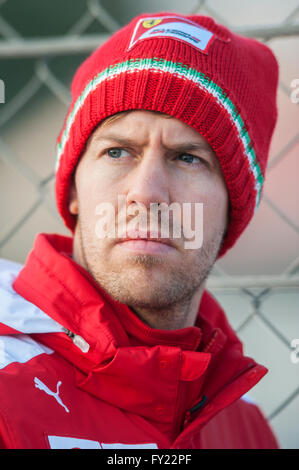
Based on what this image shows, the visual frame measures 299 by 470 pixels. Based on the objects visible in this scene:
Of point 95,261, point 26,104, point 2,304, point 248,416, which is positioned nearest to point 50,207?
point 26,104

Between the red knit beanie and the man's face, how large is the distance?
4 centimetres

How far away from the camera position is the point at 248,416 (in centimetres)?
145

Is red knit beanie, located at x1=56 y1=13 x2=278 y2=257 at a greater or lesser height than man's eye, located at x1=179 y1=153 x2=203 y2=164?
greater

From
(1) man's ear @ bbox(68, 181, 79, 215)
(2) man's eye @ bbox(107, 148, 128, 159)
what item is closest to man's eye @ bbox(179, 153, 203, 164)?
(2) man's eye @ bbox(107, 148, 128, 159)

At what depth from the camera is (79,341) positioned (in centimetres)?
97

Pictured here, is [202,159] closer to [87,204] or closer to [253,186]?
[253,186]

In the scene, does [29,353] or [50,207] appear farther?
[50,207]

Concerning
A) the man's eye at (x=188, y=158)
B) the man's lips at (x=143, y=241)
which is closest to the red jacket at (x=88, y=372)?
the man's lips at (x=143, y=241)

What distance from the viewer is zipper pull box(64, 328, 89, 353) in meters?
0.96

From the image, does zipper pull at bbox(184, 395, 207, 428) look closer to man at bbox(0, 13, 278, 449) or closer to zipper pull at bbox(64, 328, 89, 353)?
man at bbox(0, 13, 278, 449)

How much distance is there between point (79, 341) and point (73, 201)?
0.48 meters

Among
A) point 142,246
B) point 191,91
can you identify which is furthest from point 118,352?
point 191,91

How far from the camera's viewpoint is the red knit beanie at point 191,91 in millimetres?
1097
